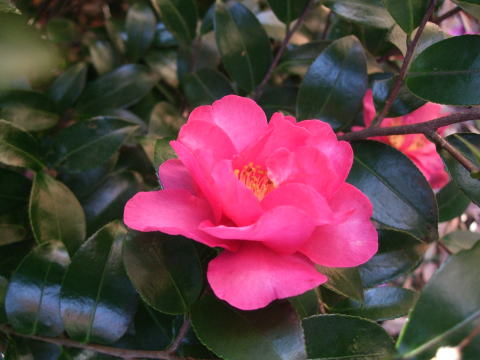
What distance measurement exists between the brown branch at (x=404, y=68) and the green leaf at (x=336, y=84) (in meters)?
0.05

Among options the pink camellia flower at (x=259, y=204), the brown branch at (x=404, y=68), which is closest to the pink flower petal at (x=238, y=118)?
the pink camellia flower at (x=259, y=204)

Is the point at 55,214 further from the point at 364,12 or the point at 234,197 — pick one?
the point at 364,12

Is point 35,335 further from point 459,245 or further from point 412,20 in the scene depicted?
point 459,245

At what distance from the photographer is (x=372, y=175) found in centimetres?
60

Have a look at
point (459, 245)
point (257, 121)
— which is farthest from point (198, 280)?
point (459, 245)

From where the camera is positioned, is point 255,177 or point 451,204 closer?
point 255,177

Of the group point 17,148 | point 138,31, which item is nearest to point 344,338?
point 17,148

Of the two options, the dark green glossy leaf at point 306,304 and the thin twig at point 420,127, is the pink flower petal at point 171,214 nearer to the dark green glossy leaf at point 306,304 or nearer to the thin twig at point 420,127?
the dark green glossy leaf at point 306,304

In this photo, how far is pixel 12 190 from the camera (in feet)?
2.32

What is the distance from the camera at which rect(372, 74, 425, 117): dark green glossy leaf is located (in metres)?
0.65

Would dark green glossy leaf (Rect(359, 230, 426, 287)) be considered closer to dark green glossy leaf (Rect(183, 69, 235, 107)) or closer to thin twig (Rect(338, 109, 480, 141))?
thin twig (Rect(338, 109, 480, 141))

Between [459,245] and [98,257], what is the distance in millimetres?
687

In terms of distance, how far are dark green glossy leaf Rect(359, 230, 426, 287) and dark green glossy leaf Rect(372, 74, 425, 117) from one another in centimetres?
17

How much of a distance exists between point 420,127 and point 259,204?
247mm
